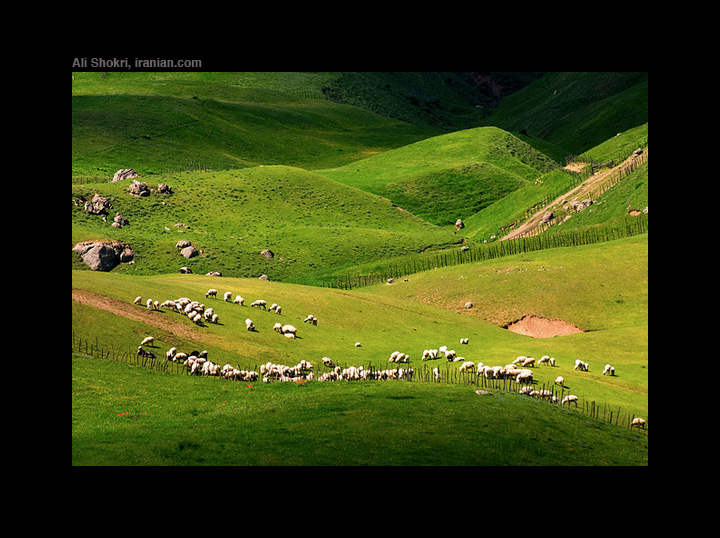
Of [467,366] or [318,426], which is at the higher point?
[467,366]

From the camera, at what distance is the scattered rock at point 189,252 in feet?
350

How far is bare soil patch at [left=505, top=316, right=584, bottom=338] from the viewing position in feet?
230

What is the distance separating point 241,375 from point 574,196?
87727mm

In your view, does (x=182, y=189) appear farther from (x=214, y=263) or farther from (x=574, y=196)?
(x=574, y=196)

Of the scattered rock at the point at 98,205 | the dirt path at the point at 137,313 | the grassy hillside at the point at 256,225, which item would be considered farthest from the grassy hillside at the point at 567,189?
the dirt path at the point at 137,313

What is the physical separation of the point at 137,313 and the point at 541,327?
40.5 metres

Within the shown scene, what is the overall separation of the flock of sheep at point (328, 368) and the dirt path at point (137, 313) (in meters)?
1.22

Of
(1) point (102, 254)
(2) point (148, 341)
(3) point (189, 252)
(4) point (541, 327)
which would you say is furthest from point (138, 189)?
(2) point (148, 341)

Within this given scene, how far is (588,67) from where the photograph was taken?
85.7 ft

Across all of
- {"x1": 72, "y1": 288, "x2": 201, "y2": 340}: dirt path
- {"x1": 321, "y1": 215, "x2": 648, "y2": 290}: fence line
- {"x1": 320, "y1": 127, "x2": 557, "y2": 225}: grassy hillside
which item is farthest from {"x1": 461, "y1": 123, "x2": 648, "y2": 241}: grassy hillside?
{"x1": 72, "y1": 288, "x2": 201, "y2": 340}: dirt path

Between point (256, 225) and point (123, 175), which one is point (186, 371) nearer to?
point (256, 225)

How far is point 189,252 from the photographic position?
4203 inches
